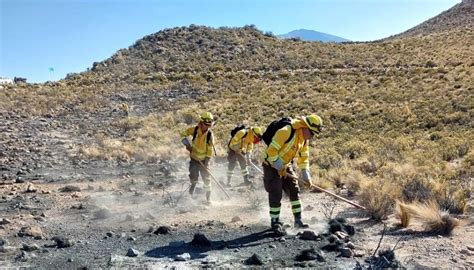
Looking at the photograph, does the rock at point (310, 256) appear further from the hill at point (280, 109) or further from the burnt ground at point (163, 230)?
the hill at point (280, 109)

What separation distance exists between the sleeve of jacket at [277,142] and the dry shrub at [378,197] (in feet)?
8.27

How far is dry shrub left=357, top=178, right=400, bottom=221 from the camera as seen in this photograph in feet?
Answer: 30.9

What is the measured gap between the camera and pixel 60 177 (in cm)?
1552

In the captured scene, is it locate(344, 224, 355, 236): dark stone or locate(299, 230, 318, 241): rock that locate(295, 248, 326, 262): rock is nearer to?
locate(299, 230, 318, 241): rock

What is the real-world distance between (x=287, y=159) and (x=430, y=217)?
2.55 metres

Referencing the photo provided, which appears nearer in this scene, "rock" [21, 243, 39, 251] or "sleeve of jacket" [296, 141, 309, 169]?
"rock" [21, 243, 39, 251]

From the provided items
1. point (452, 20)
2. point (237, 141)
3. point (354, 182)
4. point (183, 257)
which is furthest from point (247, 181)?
point (452, 20)

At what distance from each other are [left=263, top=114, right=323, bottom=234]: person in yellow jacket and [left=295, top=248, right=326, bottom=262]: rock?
1182 millimetres

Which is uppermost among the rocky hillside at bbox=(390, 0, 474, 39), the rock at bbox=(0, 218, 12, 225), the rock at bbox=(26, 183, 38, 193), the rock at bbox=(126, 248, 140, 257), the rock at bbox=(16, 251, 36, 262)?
the rocky hillside at bbox=(390, 0, 474, 39)

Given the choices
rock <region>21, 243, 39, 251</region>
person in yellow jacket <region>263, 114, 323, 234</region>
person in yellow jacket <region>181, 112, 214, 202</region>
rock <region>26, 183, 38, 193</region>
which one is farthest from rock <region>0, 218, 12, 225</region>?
person in yellow jacket <region>263, 114, 323, 234</region>

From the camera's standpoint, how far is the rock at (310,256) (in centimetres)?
701

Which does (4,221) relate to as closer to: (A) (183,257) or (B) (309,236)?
(A) (183,257)

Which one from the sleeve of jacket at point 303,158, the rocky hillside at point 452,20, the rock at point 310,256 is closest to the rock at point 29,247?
the rock at point 310,256

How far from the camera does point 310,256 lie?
702 cm
